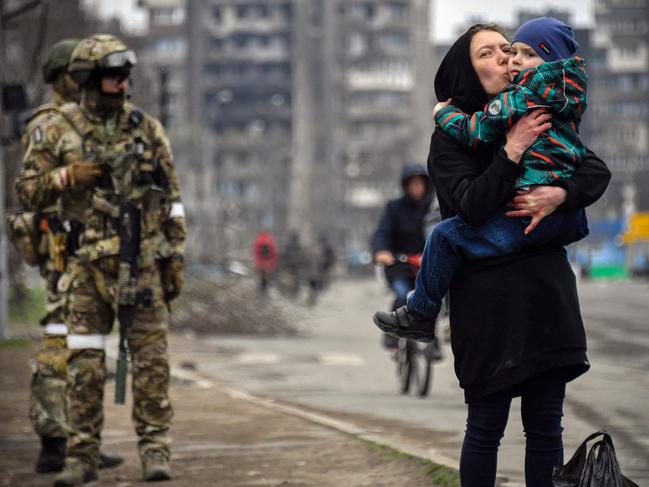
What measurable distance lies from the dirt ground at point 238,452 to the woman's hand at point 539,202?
2336mm

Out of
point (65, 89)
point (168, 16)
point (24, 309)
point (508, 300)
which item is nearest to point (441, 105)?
point (508, 300)

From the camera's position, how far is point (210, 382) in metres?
13.6

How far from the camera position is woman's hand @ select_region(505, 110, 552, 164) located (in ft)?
16.5

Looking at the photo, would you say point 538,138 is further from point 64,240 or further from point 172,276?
point 64,240

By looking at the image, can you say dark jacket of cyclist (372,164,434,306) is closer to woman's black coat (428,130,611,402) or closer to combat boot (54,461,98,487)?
combat boot (54,461,98,487)

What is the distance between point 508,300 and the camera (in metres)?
5.08

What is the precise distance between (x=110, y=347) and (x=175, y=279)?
331 inches

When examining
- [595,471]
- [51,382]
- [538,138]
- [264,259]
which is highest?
[538,138]

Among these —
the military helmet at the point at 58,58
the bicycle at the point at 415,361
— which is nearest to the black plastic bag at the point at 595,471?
the military helmet at the point at 58,58

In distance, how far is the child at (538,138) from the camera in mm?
5039

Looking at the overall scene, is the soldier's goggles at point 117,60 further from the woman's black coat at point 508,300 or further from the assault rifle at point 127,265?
the woman's black coat at point 508,300

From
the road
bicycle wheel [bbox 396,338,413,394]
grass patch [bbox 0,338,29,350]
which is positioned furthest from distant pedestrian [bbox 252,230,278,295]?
bicycle wheel [bbox 396,338,413,394]

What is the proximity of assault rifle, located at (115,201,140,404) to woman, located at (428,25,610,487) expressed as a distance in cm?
243

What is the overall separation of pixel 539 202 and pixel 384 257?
26.3 feet
